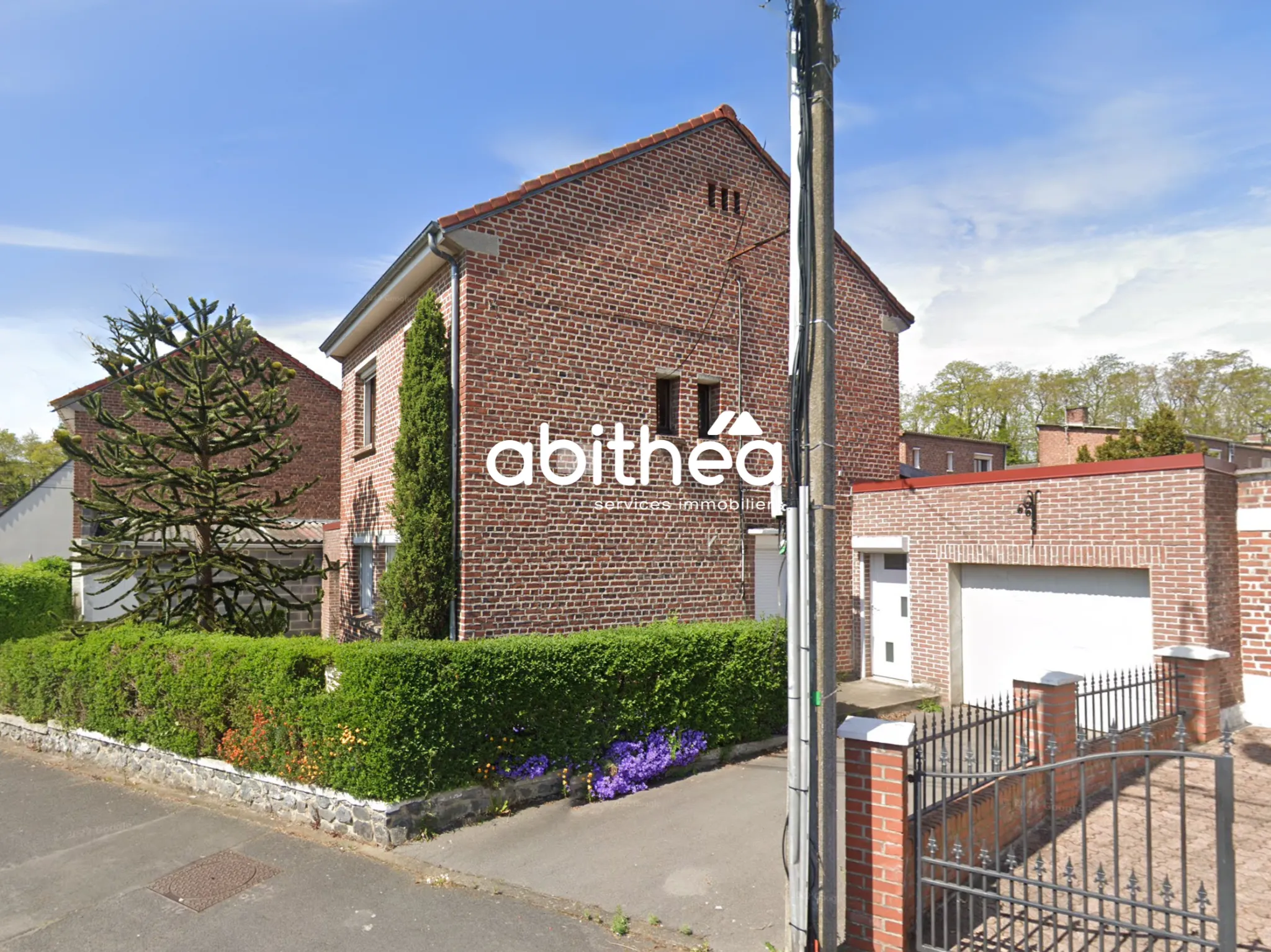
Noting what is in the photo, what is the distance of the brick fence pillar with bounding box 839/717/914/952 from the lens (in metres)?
5.13

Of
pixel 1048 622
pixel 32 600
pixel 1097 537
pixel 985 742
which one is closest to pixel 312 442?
pixel 32 600

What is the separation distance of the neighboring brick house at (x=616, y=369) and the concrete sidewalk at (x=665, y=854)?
113 inches

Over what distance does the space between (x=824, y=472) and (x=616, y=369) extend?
22.1ft

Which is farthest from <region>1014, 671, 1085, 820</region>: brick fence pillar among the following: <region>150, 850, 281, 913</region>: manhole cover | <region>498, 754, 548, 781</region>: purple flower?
<region>150, 850, 281, 913</region>: manhole cover

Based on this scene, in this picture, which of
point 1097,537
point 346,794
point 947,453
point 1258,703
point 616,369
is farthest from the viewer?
point 947,453

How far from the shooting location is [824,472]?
16.8ft

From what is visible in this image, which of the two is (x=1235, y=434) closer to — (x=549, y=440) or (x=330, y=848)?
(x=549, y=440)

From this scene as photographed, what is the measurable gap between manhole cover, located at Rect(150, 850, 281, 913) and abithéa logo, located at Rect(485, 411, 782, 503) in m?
4.96

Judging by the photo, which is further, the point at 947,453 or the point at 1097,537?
the point at 947,453

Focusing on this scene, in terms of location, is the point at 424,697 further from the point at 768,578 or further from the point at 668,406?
the point at 768,578

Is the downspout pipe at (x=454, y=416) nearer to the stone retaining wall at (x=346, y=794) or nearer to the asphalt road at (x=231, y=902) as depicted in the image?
the stone retaining wall at (x=346, y=794)

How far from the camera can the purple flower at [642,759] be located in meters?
8.77

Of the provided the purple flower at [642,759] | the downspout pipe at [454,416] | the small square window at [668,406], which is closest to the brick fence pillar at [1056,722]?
the purple flower at [642,759]

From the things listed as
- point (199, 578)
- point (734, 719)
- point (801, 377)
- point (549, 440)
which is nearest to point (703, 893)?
point (734, 719)
